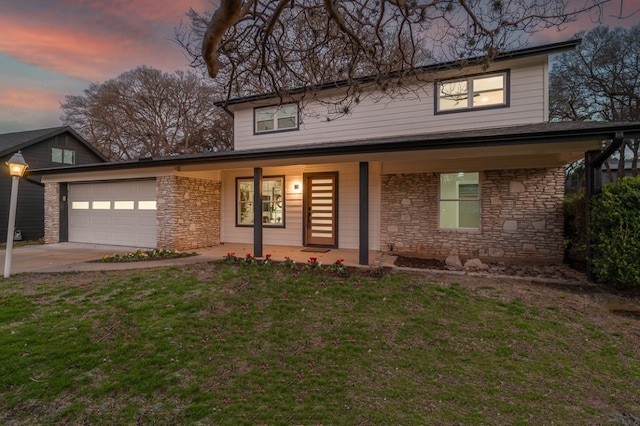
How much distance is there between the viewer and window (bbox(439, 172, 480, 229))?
7785mm

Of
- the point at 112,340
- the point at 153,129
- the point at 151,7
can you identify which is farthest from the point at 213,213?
the point at 153,129

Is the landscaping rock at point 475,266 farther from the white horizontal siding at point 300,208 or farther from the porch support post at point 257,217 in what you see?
the porch support post at point 257,217

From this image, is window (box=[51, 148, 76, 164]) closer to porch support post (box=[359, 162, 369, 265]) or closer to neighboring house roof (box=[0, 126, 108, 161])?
neighboring house roof (box=[0, 126, 108, 161])

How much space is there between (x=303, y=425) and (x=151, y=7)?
6.30 meters

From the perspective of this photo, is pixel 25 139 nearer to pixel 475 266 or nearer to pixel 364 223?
pixel 364 223

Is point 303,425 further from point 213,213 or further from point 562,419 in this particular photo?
point 213,213

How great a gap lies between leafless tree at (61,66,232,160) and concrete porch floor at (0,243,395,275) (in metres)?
11.9

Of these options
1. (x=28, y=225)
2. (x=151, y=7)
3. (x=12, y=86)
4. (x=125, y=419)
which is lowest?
(x=125, y=419)

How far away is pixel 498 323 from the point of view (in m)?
4.04

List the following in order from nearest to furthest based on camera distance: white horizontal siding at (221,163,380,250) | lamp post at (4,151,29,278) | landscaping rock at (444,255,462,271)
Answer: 1. lamp post at (4,151,29,278)
2. landscaping rock at (444,255,462,271)
3. white horizontal siding at (221,163,380,250)

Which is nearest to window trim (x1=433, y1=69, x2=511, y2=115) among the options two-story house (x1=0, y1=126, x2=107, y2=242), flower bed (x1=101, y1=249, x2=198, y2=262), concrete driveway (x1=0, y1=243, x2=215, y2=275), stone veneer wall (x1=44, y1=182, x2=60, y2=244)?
concrete driveway (x1=0, y1=243, x2=215, y2=275)

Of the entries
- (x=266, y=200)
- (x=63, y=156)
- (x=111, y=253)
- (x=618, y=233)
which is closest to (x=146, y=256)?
(x=111, y=253)

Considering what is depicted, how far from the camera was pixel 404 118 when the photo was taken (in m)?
8.52

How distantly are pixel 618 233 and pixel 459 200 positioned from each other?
10.6 feet
